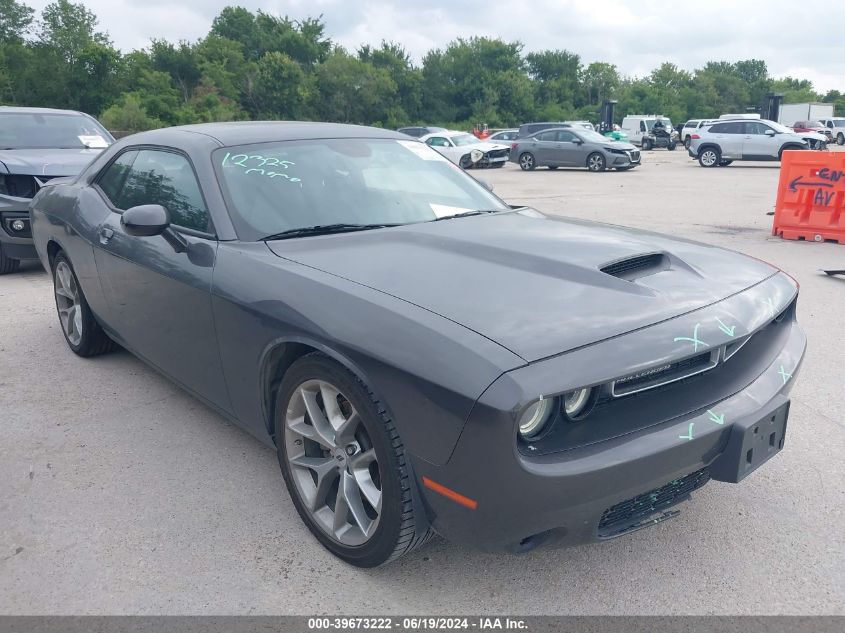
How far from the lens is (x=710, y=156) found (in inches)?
A: 973

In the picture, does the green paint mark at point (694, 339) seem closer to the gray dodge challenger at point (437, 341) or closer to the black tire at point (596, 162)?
the gray dodge challenger at point (437, 341)

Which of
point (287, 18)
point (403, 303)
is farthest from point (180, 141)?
point (287, 18)

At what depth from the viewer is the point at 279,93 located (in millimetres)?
55031

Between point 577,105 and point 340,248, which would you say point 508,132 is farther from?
point 577,105

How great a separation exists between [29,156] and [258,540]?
636cm

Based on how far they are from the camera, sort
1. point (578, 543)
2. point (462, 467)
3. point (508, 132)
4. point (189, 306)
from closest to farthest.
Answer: point (462, 467) → point (578, 543) → point (189, 306) → point (508, 132)

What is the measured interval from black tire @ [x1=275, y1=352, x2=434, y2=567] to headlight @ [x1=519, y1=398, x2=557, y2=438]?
38 centimetres

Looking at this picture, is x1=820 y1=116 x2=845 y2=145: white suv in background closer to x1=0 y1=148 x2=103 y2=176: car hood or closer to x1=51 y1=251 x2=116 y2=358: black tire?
x1=0 y1=148 x2=103 y2=176: car hood

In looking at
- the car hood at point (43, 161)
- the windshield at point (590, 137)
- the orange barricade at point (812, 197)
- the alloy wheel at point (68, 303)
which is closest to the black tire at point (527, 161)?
the windshield at point (590, 137)

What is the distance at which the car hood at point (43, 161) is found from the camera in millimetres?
7000

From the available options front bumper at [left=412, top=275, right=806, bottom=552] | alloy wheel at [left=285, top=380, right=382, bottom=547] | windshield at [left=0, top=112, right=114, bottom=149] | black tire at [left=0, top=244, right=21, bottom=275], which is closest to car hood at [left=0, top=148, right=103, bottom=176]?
windshield at [left=0, top=112, right=114, bottom=149]

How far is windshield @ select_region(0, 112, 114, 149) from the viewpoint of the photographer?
7.94 meters

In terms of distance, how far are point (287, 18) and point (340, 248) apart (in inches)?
3034

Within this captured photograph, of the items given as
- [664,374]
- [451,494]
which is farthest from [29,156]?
[664,374]
